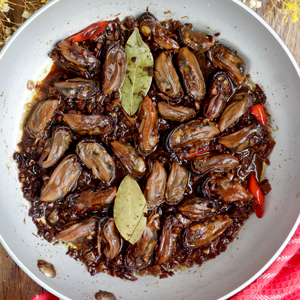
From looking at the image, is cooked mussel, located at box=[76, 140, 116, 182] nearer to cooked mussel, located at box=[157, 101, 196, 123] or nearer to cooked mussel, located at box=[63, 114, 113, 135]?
cooked mussel, located at box=[63, 114, 113, 135]

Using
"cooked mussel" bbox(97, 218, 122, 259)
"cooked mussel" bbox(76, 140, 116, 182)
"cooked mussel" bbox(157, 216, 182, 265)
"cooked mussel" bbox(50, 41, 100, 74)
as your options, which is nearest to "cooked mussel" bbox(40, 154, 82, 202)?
"cooked mussel" bbox(76, 140, 116, 182)

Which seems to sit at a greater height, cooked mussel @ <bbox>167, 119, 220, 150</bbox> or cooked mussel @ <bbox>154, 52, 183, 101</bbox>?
cooked mussel @ <bbox>154, 52, 183, 101</bbox>

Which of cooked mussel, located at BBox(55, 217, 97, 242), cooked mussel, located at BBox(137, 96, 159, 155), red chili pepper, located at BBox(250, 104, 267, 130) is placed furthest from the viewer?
red chili pepper, located at BBox(250, 104, 267, 130)

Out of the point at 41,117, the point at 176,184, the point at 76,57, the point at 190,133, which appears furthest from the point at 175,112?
the point at 41,117

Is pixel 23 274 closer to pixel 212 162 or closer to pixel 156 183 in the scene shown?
pixel 156 183

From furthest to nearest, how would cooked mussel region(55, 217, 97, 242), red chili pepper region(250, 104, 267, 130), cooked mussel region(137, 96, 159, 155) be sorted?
red chili pepper region(250, 104, 267, 130)
cooked mussel region(55, 217, 97, 242)
cooked mussel region(137, 96, 159, 155)

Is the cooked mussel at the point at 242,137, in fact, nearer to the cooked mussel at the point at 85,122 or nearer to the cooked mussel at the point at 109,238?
the cooked mussel at the point at 85,122

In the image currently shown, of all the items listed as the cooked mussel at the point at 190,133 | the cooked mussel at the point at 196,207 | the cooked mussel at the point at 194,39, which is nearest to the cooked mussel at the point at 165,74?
the cooked mussel at the point at 194,39
